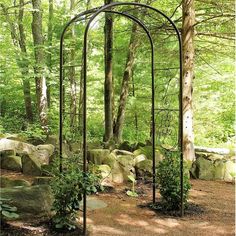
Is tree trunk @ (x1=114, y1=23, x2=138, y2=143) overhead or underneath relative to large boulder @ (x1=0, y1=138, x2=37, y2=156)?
overhead

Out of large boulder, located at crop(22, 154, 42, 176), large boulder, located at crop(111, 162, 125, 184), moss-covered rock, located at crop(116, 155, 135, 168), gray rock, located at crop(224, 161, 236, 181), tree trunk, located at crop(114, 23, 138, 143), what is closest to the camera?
large boulder, located at crop(22, 154, 42, 176)

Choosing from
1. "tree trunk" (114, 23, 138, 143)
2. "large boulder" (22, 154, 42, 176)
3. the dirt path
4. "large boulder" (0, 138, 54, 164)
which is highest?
"tree trunk" (114, 23, 138, 143)

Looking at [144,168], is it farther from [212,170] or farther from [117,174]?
[212,170]

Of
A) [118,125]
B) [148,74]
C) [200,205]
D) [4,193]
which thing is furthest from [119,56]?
[4,193]

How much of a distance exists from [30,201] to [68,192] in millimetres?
595

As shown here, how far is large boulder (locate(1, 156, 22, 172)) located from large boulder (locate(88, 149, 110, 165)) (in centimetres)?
140

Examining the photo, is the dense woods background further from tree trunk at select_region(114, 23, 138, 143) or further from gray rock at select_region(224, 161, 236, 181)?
gray rock at select_region(224, 161, 236, 181)

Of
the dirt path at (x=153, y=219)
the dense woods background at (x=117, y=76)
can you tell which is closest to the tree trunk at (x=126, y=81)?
the dense woods background at (x=117, y=76)

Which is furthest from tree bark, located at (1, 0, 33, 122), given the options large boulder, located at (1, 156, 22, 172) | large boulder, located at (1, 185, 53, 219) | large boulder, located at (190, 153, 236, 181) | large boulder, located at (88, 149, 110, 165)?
large boulder, located at (1, 185, 53, 219)

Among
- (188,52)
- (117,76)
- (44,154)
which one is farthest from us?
(117,76)

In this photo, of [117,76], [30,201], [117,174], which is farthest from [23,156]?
[117,76]

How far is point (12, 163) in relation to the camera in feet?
21.1

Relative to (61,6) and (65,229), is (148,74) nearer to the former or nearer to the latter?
Answer: (61,6)

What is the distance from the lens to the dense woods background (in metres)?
8.80
